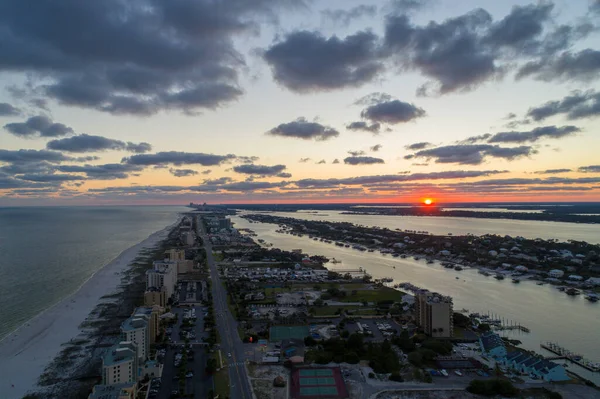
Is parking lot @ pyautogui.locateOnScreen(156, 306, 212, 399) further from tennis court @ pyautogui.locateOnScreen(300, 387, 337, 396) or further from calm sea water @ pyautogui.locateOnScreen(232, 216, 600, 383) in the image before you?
calm sea water @ pyautogui.locateOnScreen(232, 216, 600, 383)

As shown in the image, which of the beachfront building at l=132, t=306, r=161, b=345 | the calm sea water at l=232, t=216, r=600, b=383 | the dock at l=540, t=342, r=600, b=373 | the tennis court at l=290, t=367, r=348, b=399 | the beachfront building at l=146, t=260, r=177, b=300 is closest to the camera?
the tennis court at l=290, t=367, r=348, b=399

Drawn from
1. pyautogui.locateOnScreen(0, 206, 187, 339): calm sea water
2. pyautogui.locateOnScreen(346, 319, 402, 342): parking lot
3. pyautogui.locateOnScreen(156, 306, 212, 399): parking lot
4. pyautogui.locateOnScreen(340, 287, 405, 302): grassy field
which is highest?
pyautogui.locateOnScreen(0, 206, 187, 339): calm sea water

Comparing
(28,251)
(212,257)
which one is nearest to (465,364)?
(212,257)

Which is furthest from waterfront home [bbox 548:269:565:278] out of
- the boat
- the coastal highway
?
the coastal highway

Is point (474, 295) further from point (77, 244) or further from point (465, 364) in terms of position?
point (77, 244)

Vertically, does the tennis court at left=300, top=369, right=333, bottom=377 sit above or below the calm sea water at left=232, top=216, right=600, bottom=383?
above

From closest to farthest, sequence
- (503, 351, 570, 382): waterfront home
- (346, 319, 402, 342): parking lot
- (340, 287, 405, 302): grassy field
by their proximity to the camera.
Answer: (503, 351, 570, 382): waterfront home
(346, 319, 402, 342): parking lot
(340, 287, 405, 302): grassy field

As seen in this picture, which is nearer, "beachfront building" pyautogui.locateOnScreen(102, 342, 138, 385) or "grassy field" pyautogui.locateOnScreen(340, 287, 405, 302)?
"beachfront building" pyautogui.locateOnScreen(102, 342, 138, 385)
